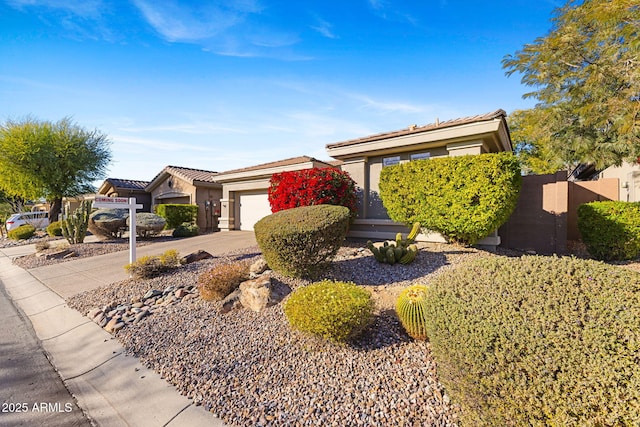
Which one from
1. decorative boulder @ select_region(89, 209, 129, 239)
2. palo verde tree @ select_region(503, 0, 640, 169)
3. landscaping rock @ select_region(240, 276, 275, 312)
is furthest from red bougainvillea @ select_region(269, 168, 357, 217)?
decorative boulder @ select_region(89, 209, 129, 239)

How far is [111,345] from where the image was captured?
13.7 feet

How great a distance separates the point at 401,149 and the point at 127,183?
22.8m

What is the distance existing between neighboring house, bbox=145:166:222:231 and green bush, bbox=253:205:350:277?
12396mm

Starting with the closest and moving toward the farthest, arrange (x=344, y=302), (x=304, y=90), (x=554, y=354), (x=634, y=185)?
(x=554, y=354), (x=344, y=302), (x=304, y=90), (x=634, y=185)

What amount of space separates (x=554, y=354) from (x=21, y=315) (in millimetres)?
8549

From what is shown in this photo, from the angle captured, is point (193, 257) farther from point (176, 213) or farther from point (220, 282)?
point (176, 213)

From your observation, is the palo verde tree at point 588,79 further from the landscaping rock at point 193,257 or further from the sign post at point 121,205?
the sign post at point 121,205

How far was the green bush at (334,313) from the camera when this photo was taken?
10.9 feet

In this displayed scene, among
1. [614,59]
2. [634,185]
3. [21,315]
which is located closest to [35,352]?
[21,315]

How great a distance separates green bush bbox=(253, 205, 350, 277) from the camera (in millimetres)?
4938

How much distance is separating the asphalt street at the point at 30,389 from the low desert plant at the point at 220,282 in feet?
6.86

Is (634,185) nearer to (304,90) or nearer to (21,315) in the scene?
(304,90)

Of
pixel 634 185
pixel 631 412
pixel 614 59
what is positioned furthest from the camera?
pixel 634 185

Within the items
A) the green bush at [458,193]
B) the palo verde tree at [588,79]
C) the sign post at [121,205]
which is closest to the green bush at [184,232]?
the sign post at [121,205]
